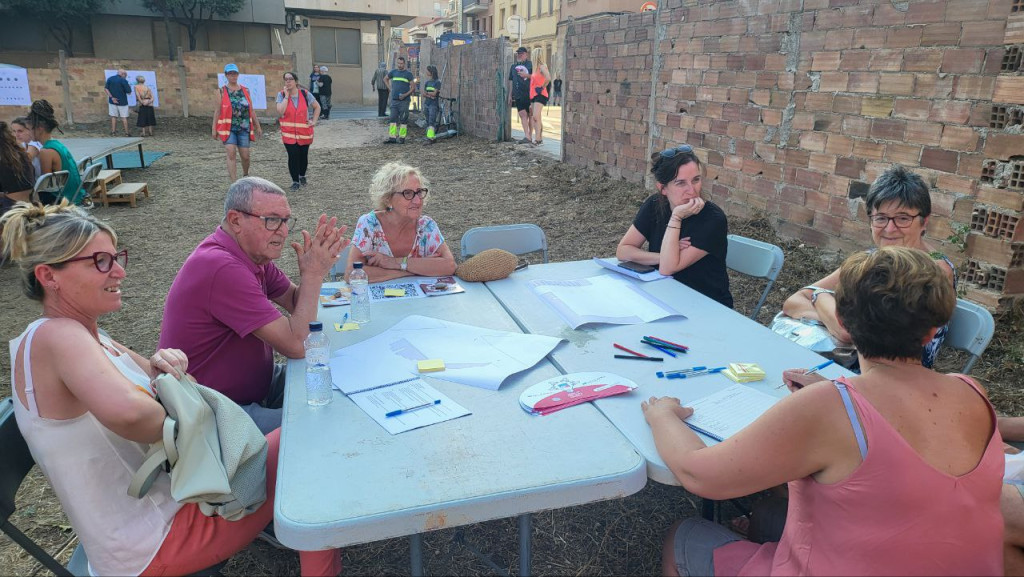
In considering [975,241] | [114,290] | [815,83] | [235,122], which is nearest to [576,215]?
[815,83]

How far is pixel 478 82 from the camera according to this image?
14.9 m

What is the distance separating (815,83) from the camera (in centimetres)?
512

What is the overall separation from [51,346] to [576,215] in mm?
6696

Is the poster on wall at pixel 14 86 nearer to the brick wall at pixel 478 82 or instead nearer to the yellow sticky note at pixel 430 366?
the brick wall at pixel 478 82

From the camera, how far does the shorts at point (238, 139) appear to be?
9.20 m

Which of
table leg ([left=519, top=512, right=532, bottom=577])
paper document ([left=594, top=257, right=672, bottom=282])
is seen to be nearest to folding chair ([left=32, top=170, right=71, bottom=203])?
paper document ([left=594, top=257, right=672, bottom=282])

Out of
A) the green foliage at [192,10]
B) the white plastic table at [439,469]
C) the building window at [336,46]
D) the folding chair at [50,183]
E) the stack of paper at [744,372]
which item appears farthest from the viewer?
the building window at [336,46]

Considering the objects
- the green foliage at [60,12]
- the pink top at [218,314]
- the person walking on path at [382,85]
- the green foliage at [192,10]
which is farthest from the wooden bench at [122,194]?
the green foliage at [60,12]

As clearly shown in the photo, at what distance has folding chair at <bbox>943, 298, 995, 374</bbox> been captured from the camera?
7.83 feet

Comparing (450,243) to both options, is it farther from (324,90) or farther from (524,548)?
(324,90)

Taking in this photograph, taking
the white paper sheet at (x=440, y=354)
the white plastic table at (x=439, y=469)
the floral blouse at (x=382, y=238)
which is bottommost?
the white plastic table at (x=439, y=469)

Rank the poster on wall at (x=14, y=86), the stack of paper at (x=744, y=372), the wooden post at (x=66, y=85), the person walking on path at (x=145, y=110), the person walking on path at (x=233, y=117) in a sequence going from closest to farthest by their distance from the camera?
the stack of paper at (x=744, y=372) → the person walking on path at (x=233, y=117) → the poster on wall at (x=14, y=86) → the person walking on path at (x=145, y=110) → the wooden post at (x=66, y=85)

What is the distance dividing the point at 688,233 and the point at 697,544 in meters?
1.85

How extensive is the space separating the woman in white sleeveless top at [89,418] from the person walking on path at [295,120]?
8.08m
